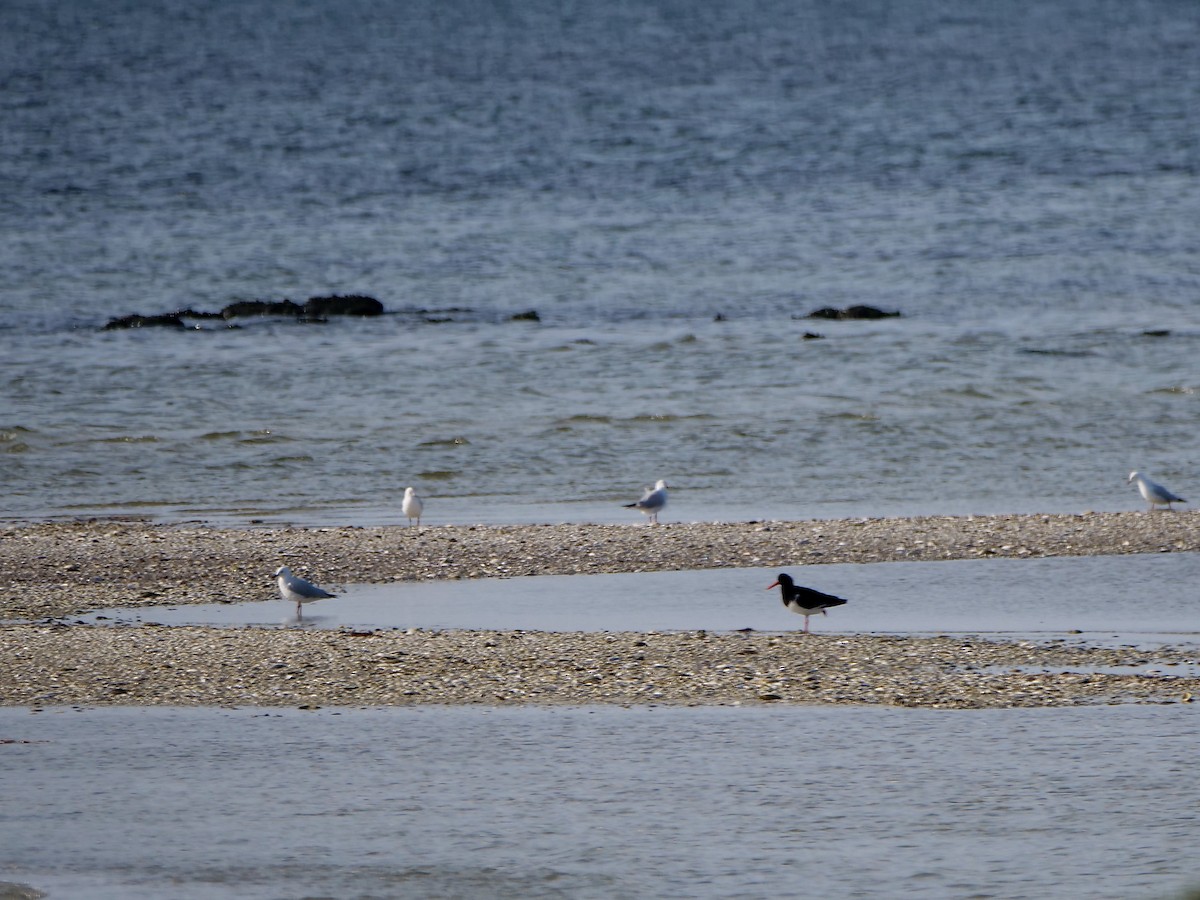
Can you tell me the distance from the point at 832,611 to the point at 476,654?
3.38 metres

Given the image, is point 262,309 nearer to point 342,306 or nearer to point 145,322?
point 342,306

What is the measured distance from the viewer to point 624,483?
22656 millimetres

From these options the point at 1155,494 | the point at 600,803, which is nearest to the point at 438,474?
the point at 1155,494

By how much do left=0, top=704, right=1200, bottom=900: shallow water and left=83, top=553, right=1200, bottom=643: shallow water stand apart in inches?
102

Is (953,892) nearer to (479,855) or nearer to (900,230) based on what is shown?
(479,855)

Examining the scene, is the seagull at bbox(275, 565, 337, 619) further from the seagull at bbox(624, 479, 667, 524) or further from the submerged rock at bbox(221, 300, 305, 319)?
the submerged rock at bbox(221, 300, 305, 319)

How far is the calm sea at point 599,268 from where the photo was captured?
24.0 metres

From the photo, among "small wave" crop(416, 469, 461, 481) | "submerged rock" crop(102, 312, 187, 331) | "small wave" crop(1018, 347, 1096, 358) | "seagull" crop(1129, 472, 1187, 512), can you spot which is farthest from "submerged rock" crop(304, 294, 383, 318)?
"seagull" crop(1129, 472, 1187, 512)

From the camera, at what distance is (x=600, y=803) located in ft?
30.6

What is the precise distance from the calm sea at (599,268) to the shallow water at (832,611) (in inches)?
161

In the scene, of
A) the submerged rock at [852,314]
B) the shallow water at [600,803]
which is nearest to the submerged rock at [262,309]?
the submerged rock at [852,314]

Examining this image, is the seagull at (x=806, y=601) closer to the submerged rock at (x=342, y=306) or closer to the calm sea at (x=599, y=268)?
the calm sea at (x=599, y=268)

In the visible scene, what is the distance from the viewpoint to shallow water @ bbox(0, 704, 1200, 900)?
27.2 feet

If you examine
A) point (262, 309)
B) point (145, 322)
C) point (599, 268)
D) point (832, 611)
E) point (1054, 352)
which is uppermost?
point (599, 268)
